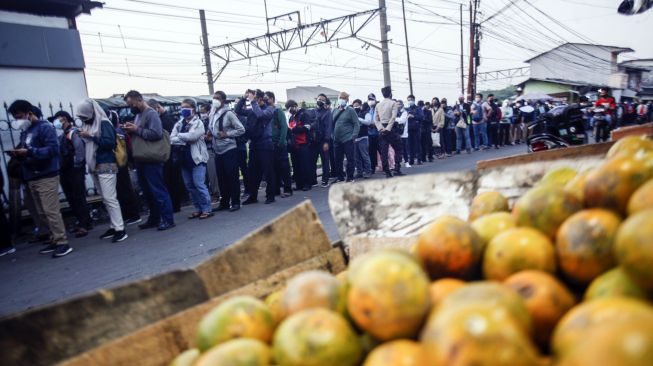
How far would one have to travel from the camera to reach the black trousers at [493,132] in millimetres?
17522

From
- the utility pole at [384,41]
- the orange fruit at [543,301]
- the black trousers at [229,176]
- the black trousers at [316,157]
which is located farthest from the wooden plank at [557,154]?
the utility pole at [384,41]

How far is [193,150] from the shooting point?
692 centimetres

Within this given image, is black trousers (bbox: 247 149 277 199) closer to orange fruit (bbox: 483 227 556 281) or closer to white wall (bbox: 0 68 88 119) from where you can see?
white wall (bbox: 0 68 88 119)

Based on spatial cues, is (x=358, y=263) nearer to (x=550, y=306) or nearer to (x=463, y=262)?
(x=463, y=262)

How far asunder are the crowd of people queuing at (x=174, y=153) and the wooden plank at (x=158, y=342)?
4.86 metres

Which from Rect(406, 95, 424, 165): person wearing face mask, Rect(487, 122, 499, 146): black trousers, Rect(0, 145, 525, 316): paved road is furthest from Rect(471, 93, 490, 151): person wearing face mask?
Rect(0, 145, 525, 316): paved road

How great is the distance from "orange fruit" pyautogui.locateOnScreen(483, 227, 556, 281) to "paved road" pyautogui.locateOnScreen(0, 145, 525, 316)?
3.86 m

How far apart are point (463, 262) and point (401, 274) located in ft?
1.46

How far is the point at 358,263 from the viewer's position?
1589mm

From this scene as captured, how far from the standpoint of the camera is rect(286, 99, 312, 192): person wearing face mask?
9609 millimetres

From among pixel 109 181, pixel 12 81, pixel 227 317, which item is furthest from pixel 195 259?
pixel 12 81

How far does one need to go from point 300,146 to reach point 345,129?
1168 millimetres

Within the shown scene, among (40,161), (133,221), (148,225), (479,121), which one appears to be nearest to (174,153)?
(148,225)

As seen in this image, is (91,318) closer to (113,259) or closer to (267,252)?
(267,252)
